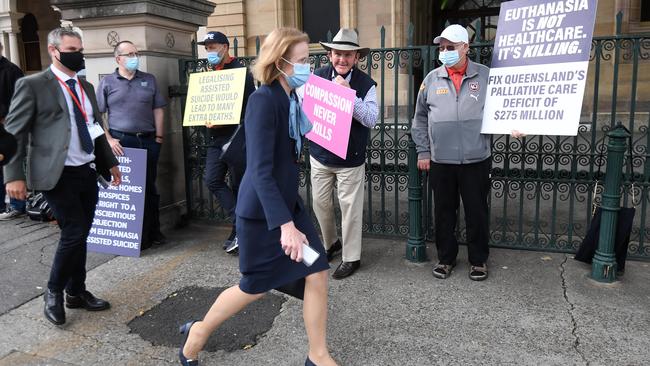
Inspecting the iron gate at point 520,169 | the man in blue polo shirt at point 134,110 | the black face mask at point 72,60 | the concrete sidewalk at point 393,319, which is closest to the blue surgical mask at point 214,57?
the iron gate at point 520,169

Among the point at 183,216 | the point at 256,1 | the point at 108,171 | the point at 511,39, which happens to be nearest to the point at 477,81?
the point at 511,39

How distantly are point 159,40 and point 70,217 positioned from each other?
2.72 metres

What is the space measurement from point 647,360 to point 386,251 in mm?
2429

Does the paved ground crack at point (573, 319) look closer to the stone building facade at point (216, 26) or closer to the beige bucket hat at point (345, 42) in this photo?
the stone building facade at point (216, 26)

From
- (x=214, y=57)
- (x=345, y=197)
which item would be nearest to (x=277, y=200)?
(x=345, y=197)

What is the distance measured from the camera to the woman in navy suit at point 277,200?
265cm

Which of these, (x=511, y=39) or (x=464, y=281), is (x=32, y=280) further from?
(x=511, y=39)

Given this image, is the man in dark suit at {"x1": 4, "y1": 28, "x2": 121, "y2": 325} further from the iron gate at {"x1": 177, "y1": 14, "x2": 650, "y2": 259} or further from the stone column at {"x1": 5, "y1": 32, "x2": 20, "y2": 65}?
the stone column at {"x1": 5, "y1": 32, "x2": 20, "y2": 65}

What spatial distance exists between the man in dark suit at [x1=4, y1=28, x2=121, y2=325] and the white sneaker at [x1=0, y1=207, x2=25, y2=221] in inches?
133

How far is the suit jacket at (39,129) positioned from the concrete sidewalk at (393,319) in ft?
3.56

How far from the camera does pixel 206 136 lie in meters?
6.04

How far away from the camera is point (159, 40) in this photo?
18.8 feet

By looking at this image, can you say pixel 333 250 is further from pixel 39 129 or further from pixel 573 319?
pixel 39 129

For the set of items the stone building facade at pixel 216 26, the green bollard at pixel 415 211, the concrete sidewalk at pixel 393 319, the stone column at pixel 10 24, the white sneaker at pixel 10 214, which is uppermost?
the stone column at pixel 10 24
